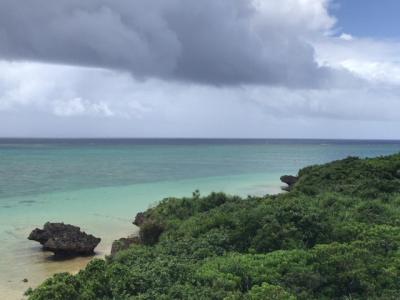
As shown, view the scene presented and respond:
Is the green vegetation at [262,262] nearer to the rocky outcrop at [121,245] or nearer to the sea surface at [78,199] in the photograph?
the rocky outcrop at [121,245]

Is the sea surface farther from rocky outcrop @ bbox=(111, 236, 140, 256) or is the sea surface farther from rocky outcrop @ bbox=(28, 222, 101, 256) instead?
rocky outcrop @ bbox=(111, 236, 140, 256)

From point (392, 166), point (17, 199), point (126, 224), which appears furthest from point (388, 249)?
point (17, 199)

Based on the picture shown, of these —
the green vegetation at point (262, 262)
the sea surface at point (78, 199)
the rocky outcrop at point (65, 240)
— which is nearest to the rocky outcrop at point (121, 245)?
the sea surface at point (78, 199)

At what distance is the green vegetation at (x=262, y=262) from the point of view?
11.4 metres

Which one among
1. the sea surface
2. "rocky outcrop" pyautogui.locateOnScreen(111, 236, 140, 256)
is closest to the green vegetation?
"rocky outcrop" pyautogui.locateOnScreen(111, 236, 140, 256)

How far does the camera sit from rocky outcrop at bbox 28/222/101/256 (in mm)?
23281

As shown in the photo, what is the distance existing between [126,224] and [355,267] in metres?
19.7

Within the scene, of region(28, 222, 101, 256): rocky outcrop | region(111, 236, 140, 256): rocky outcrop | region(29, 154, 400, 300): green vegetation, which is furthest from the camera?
region(28, 222, 101, 256): rocky outcrop

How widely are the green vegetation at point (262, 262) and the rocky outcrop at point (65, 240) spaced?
6.17 meters

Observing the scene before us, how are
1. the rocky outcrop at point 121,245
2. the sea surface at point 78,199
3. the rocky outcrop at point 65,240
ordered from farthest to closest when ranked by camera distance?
the rocky outcrop at point 65,240 < the sea surface at point 78,199 < the rocky outcrop at point 121,245

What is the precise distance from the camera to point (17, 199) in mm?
40219

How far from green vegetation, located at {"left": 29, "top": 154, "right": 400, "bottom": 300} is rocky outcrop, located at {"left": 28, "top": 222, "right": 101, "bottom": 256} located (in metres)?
6.17

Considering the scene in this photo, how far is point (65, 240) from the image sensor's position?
23.4 meters

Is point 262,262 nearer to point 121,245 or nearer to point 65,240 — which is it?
point 121,245
